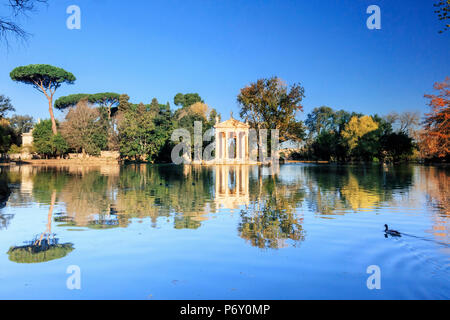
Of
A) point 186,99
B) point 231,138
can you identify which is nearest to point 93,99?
point 186,99

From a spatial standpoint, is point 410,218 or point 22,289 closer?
point 22,289

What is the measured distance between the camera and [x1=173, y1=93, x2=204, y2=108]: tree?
87.4m

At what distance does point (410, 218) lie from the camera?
864cm

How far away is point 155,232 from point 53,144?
5331 cm

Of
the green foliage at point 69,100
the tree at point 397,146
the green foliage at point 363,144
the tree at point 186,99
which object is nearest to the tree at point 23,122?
the green foliage at point 69,100

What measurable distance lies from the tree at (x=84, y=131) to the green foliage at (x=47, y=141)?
115cm

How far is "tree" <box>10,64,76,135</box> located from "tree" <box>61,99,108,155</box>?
4047 millimetres

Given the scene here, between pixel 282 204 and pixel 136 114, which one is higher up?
pixel 136 114

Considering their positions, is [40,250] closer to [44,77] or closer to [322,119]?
[44,77]

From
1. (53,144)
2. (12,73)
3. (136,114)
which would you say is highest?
(12,73)

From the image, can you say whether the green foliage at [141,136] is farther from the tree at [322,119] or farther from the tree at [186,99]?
the tree at [322,119]

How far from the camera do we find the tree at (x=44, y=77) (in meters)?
54.5
